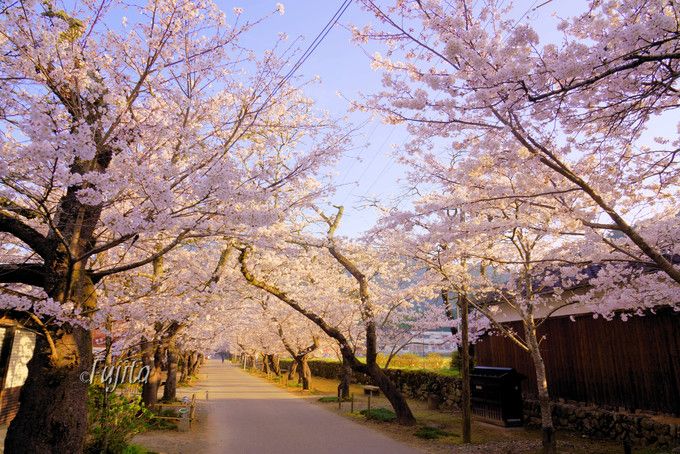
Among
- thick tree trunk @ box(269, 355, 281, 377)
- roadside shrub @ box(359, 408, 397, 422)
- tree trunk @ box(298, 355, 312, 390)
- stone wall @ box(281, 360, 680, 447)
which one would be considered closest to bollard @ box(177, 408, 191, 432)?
roadside shrub @ box(359, 408, 397, 422)

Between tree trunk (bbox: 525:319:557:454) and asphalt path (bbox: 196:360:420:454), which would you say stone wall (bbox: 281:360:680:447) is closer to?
tree trunk (bbox: 525:319:557:454)

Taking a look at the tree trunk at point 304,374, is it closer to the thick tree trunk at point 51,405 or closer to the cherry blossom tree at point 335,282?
the cherry blossom tree at point 335,282

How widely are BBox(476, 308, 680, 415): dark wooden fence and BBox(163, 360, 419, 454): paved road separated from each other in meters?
5.07

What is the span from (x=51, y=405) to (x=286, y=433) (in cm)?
813

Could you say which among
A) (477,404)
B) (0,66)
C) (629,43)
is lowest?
(477,404)

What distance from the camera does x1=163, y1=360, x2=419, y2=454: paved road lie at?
9961 millimetres

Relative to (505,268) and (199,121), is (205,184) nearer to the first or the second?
(199,121)

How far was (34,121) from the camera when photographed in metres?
4.71

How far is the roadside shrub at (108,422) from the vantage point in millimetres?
7790

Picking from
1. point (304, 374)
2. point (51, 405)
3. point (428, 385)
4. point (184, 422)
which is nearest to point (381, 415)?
point (428, 385)

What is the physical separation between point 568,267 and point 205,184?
317 inches

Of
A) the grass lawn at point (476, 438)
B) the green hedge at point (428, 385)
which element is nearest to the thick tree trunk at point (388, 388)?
the grass lawn at point (476, 438)

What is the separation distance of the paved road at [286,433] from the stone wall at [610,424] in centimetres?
439

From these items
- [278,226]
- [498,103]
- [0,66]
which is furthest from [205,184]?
[278,226]
